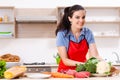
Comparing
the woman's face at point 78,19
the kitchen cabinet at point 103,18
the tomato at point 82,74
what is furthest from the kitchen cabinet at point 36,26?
the tomato at point 82,74

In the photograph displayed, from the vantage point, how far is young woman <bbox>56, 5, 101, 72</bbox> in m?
2.72

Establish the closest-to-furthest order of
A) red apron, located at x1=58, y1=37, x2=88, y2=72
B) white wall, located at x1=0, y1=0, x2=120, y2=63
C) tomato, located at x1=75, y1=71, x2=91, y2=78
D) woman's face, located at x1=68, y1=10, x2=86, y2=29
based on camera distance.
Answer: tomato, located at x1=75, y1=71, x2=91, y2=78 → woman's face, located at x1=68, y1=10, x2=86, y2=29 → red apron, located at x1=58, y1=37, x2=88, y2=72 → white wall, located at x1=0, y1=0, x2=120, y2=63

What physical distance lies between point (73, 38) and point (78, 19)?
8.2 inches

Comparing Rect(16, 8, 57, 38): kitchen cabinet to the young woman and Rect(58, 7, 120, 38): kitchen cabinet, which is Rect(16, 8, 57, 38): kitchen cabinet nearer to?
Rect(58, 7, 120, 38): kitchen cabinet

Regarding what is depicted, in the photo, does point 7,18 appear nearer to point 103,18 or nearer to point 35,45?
point 35,45

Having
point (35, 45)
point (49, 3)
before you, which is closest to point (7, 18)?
point (35, 45)

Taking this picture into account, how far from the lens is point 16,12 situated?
16.8ft

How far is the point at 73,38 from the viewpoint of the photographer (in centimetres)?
280

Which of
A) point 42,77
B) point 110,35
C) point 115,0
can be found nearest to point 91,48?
point 42,77

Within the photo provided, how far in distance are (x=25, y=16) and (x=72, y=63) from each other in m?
2.56

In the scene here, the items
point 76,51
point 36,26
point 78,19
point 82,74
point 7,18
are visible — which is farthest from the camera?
point 36,26

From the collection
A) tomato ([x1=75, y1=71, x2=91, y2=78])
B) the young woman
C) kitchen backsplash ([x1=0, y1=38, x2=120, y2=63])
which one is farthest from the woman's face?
kitchen backsplash ([x1=0, y1=38, x2=120, y2=63])

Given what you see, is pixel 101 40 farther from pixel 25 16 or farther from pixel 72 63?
pixel 72 63

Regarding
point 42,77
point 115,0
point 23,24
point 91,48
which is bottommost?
point 42,77
